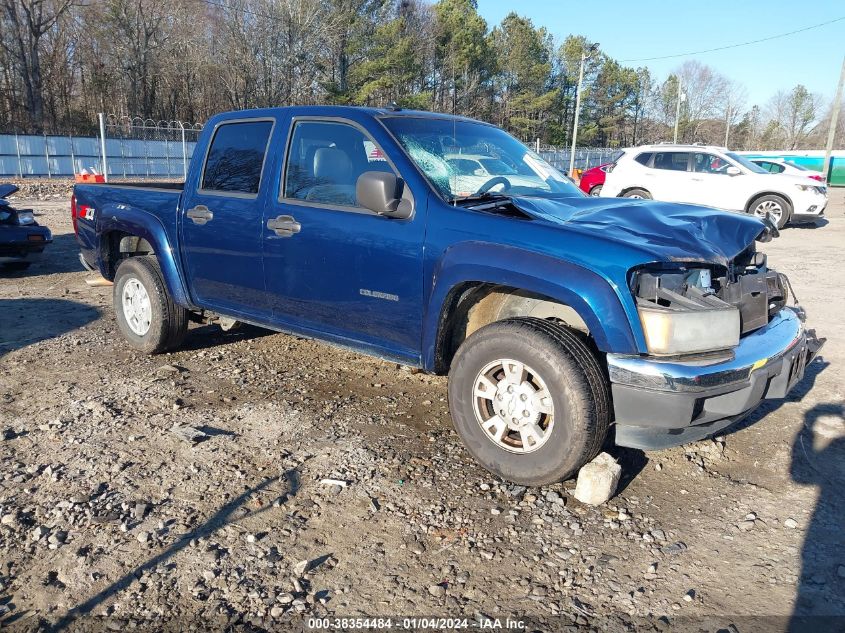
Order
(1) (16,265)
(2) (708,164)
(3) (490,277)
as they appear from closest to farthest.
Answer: (3) (490,277), (1) (16,265), (2) (708,164)

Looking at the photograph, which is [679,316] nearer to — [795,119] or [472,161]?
[472,161]

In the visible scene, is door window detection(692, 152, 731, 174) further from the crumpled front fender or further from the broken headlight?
the crumpled front fender

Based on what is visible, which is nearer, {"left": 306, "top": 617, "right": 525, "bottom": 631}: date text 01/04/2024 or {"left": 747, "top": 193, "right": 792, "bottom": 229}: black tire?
{"left": 306, "top": 617, "right": 525, "bottom": 631}: date text 01/04/2024

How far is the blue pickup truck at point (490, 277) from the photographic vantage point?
3.09 meters

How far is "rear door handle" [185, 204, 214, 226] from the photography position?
474 centimetres

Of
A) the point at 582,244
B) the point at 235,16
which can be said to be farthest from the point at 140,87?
the point at 582,244

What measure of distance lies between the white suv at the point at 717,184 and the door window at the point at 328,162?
10751mm

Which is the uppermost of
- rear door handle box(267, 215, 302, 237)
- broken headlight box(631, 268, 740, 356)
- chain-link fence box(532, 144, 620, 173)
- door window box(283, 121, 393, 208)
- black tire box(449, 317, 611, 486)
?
chain-link fence box(532, 144, 620, 173)

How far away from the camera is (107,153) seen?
26.4 metres

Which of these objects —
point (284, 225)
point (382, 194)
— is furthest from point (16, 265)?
point (382, 194)

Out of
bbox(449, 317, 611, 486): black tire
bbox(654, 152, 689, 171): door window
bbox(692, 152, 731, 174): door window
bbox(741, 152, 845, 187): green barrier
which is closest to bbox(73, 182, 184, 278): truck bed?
bbox(449, 317, 611, 486): black tire

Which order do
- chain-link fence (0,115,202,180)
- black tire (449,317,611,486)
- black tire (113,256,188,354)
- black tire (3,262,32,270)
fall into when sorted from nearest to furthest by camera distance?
black tire (449,317,611,486) → black tire (113,256,188,354) → black tire (3,262,32,270) → chain-link fence (0,115,202,180)

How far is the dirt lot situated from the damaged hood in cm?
124

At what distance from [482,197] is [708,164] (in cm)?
1203
